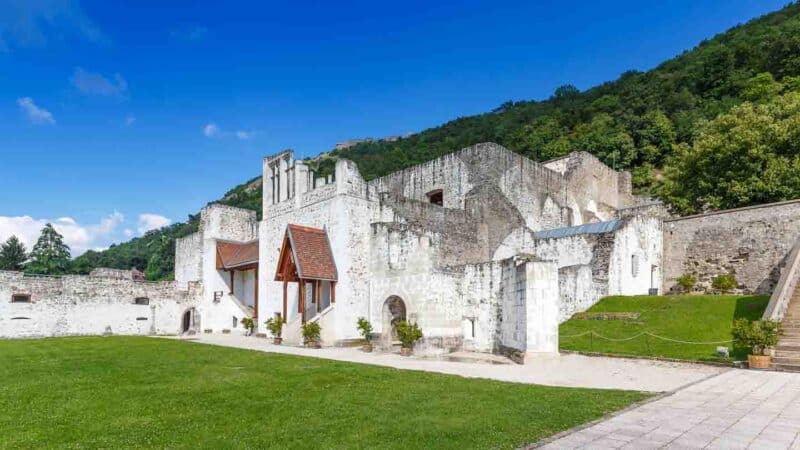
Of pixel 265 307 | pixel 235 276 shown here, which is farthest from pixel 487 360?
pixel 235 276

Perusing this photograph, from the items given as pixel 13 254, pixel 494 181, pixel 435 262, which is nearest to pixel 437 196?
pixel 494 181

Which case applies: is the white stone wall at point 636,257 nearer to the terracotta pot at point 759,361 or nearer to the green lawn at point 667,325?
the green lawn at point 667,325

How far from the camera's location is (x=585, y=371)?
1442 centimetres

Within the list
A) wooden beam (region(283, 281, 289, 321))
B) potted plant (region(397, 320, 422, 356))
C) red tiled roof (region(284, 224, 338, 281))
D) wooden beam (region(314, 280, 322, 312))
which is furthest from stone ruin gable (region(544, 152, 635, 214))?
potted plant (region(397, 320, 422, 356))

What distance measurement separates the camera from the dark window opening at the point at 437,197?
35.4 metres

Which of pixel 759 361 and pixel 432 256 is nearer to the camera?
pixel 759 361

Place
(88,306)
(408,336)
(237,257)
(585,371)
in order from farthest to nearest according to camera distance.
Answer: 1. (237,257)
2. (88,306)
3. (408,336)
4. (585,371)

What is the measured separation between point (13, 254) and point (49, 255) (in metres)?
6.05

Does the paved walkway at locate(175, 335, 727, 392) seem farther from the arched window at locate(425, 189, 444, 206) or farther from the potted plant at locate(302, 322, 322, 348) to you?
the arched window at locate(425, 189, 444, 206)

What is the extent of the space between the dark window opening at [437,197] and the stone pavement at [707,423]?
25.1 meters

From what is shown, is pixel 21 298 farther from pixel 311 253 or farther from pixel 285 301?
pixel 311 253

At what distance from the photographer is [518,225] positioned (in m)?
32.5

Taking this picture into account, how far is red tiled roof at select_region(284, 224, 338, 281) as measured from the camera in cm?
2475

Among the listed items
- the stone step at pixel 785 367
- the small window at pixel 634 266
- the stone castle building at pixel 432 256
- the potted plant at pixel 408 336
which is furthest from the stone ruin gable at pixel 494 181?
the stone step at pixel 785 367
